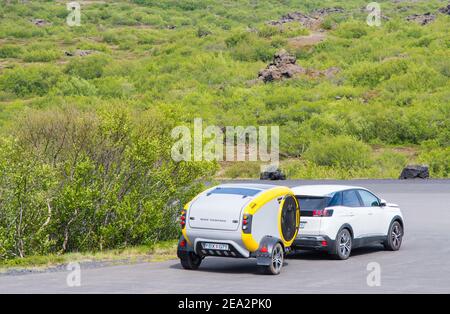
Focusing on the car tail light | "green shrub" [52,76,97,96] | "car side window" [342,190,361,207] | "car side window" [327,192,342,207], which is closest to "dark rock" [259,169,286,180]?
"car side window" [342,190,361,207]

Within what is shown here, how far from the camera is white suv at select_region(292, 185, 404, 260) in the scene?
659 inches

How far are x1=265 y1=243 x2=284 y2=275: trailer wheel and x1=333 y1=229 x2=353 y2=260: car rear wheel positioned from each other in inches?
82.6

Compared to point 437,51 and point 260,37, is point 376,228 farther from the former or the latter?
point 260,37

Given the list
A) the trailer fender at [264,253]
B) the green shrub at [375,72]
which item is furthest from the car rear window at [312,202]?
the green shrub at [375,72]

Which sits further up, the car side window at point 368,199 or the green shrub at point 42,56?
the green shrub at point 42,56

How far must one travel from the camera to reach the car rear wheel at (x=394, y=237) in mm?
18547

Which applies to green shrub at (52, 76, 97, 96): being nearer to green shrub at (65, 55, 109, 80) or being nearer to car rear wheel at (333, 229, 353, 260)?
green shrub at (65, 55, 109, 80)

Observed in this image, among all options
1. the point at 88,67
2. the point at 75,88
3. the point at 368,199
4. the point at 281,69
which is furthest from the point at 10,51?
the point at 368,199

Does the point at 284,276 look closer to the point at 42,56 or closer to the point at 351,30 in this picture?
the point at 351,30

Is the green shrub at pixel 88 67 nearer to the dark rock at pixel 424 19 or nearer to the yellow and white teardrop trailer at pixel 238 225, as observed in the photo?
the dark rock at pixel 424 19

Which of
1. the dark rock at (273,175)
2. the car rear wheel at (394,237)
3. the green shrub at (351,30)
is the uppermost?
the green shrub at (351,30)

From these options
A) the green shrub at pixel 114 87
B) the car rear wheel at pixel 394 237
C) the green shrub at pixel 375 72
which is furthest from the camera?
the green shrub at pixel 114 87

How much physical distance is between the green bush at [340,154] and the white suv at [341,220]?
1093 inches
